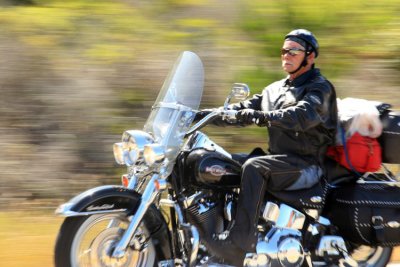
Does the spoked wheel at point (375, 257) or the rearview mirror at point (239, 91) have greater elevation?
the rearview mirror at point (239, 91)

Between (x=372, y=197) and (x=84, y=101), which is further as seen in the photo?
(x=84, y=101)

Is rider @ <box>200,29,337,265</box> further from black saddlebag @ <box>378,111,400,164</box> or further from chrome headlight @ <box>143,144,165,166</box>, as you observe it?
chrome headlight @ <box>143,144,165,166</box>

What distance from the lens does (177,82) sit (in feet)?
16.3

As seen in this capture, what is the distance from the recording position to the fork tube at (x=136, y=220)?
15.0ft

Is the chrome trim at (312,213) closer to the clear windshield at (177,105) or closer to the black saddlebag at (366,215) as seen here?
the black saddlebag at (366,215)

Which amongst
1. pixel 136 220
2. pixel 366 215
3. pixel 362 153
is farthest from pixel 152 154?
pixel 366 215

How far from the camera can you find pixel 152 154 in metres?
4.59

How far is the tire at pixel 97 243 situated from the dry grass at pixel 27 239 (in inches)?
43.6

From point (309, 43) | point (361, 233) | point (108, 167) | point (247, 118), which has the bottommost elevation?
point (108, 167)

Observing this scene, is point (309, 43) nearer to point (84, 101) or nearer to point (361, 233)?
point (361, 233)

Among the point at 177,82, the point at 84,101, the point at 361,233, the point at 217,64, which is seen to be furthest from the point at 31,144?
the point at 361,233

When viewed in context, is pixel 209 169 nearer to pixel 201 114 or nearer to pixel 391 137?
pixel 201 114

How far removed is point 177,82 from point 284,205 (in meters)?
1.10

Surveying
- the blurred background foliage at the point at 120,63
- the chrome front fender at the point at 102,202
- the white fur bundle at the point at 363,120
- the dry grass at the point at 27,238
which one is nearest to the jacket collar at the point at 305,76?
the white fur bundle at the point at 363,120
